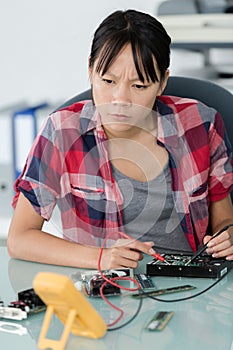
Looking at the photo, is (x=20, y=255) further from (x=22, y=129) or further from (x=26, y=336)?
(x=22, y=129)

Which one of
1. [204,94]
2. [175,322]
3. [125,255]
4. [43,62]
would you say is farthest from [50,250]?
[43,62]

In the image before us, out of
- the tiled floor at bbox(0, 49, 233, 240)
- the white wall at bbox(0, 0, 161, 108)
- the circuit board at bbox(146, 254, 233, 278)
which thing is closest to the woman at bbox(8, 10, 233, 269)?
the circuit board at bbox(146, 254, 233, 278)

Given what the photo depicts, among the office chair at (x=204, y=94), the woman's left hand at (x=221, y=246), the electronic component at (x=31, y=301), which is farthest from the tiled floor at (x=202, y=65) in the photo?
the electronic component at (x=31, y=301)

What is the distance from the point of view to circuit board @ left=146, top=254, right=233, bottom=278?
1256 mm

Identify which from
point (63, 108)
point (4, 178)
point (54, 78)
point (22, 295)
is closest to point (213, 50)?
point (54, 78)

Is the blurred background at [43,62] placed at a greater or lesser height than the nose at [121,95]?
lesser

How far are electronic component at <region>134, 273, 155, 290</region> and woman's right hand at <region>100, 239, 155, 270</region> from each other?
0.11 ft

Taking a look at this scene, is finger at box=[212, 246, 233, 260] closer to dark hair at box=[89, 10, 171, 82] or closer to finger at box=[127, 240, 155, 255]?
finger at box=[127, 240, 155, 255]

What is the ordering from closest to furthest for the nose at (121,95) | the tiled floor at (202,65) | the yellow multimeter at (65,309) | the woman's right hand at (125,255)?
the yellow multimeter at (65,309)
the woman's right hand at (125,255)
the nose at (121,95)
the tiled floor at (202,65)

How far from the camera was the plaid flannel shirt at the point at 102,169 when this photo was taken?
59.4 inches

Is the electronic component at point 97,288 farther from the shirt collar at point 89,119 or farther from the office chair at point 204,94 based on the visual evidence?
the office chair at point 204,94

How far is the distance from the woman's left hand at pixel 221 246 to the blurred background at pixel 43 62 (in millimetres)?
1532

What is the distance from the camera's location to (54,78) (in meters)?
3.02

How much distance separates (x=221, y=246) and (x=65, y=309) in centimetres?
46
